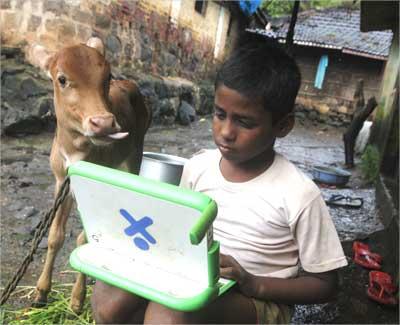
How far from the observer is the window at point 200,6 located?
12961mm

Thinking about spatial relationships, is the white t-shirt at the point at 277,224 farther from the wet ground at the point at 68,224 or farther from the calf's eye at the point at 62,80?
the wet ground at the point at 68,224

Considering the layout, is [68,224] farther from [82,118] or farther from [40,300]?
[82,118]

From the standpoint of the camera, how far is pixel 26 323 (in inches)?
98.1

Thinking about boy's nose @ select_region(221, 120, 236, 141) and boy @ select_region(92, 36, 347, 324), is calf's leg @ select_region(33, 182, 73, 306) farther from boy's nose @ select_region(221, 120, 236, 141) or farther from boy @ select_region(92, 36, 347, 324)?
boy's nose @ select_region(221, 120, 236, 141)

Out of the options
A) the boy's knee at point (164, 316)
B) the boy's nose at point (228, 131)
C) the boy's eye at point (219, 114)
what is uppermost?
the boy's eye at point (219, 114)

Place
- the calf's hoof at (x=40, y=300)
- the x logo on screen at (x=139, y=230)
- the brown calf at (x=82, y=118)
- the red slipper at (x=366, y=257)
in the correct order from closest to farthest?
the x logo on screen at (x=139, y=230) < the brown calf at (x=82, y=118) < the calf's hoof at (x=40, y=300) < the red slipper at (x=366, y=257)

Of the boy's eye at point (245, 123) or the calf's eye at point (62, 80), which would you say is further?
Answer: the calf's eye at point (62, 80)

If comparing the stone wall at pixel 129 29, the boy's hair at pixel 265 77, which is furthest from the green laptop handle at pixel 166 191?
the stone wall at pixel 129 29

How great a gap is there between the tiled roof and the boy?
56.6ft

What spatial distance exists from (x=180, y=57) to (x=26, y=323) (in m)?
10.2

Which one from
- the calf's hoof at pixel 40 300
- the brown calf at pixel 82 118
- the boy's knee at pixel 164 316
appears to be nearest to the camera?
the boy's knee at pixel 164 316

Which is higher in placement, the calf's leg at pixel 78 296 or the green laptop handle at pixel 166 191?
the green laptop handle at pixel 166 191

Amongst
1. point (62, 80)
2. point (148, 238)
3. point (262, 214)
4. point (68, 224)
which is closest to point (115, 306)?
point (148, 238)

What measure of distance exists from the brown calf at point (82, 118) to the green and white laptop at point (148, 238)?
2.44ft
